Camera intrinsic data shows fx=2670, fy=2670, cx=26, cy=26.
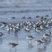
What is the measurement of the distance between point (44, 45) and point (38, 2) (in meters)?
0.37

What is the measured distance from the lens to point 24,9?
906 inches

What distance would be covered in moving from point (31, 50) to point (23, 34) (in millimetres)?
154

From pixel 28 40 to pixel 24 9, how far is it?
0.88 ft

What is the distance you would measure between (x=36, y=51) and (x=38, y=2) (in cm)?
42

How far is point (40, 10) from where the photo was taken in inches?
906

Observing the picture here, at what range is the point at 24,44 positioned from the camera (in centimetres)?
2298

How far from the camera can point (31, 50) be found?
75.4 feet

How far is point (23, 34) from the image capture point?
23.0m

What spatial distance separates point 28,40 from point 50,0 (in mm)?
393

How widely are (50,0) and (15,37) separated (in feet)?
1.44

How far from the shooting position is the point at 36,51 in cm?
2298

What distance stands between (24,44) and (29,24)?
7.0 inches

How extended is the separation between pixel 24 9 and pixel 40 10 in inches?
5.4

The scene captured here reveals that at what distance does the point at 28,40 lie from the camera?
75.4ft
